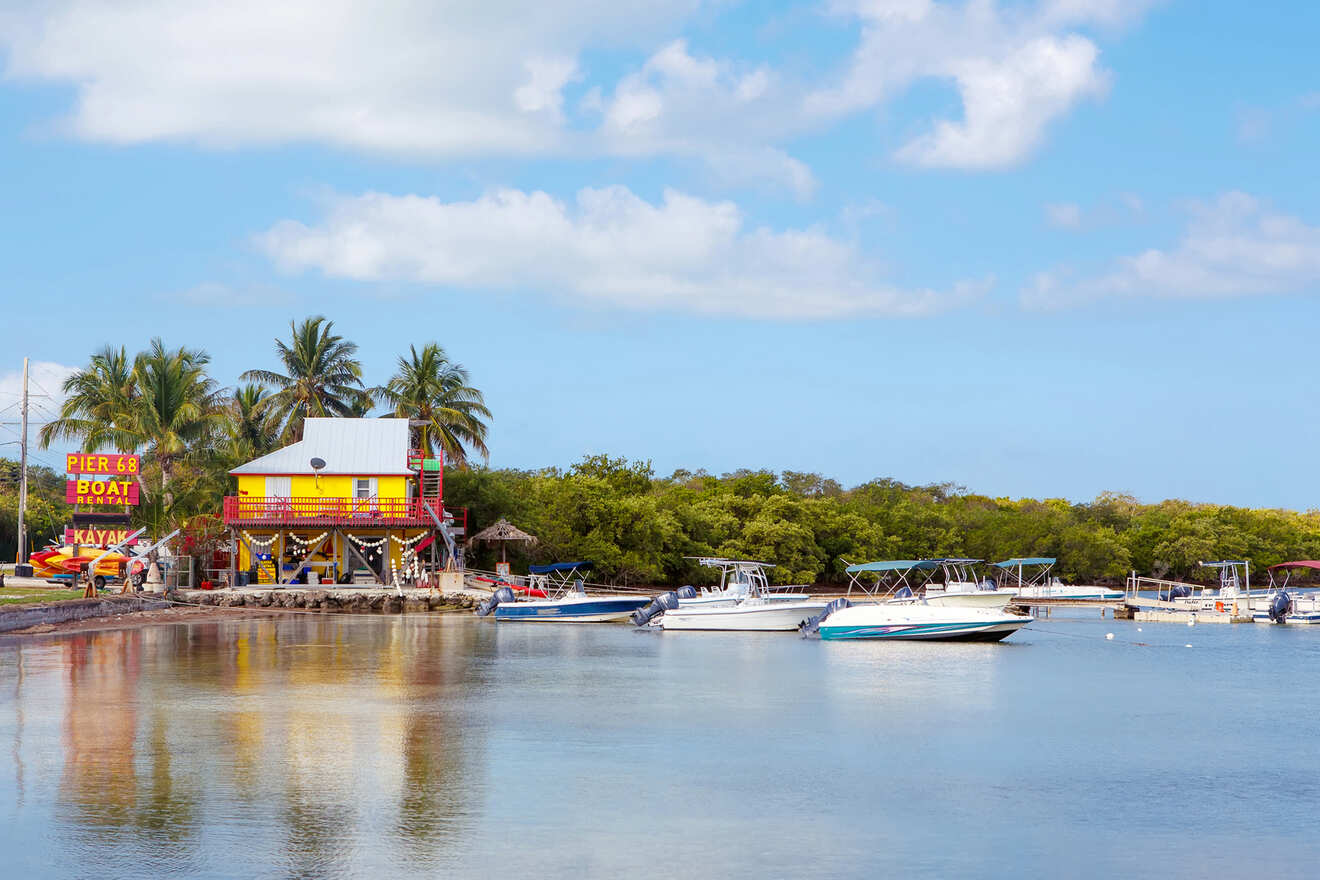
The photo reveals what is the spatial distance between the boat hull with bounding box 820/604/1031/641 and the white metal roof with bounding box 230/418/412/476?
2217 centimetres

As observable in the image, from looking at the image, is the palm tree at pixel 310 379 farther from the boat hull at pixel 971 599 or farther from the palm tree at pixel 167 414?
the boat hull at pixel 971 599

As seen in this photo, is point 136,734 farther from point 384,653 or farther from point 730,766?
point 384,653

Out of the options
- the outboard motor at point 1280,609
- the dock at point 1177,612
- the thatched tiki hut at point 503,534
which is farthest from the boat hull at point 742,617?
the outboard motor at point 1280,609

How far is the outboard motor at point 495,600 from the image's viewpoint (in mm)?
48750

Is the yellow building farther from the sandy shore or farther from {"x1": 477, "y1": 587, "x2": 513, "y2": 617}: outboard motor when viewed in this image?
the sandy shore

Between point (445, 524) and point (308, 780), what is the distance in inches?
1557

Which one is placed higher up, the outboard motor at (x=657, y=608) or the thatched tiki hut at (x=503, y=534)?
the thatched tiki hut at (x=503, y=534)

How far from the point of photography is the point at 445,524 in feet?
174

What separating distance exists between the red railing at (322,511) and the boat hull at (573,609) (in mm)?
6427

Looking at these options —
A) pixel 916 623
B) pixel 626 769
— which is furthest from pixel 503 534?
pixel 626 769

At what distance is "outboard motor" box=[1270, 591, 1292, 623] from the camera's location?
5944cm

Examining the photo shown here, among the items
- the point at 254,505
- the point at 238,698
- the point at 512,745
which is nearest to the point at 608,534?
the point at 254,505

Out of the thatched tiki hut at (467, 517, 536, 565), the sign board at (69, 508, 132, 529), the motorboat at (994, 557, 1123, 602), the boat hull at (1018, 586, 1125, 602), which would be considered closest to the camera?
the sign board at (69, 508, 132, 529)

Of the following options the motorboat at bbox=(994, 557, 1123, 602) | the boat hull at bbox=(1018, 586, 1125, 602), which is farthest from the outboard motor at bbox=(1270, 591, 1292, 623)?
the boat hull at bbox=(1018, 586, 1125, 602)
